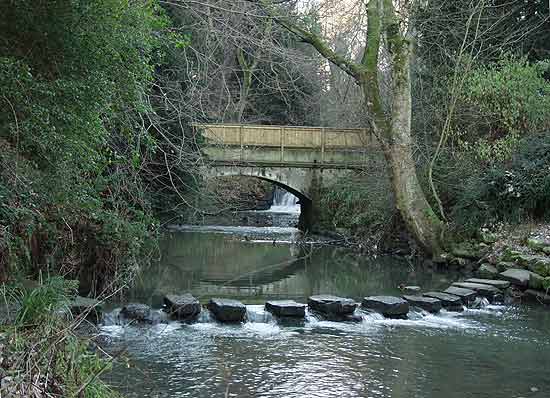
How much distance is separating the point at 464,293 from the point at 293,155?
12.8m

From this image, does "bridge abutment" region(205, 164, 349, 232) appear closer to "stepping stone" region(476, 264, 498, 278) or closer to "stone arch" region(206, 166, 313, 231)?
"stone arch" region(206, 166, 313, 231)

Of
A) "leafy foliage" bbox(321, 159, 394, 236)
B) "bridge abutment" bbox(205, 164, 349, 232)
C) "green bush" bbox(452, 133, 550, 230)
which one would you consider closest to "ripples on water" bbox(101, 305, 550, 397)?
"green bush" bbox(452, 133, 550, 230)

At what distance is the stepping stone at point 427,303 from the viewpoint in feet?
35.7

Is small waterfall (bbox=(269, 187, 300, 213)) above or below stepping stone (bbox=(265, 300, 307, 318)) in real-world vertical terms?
above

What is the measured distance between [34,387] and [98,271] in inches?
240

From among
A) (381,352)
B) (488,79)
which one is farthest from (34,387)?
(488,79)

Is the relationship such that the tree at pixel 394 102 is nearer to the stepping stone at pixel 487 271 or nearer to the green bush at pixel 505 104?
the stepping stone at pixel 487 271

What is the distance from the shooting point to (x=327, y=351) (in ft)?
27.1

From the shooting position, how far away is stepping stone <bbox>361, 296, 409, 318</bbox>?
10414 millimetres

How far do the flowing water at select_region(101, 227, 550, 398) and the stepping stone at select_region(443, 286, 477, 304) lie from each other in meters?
0.38

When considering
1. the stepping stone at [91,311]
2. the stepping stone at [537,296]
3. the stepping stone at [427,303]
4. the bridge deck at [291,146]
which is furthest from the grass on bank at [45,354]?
the bridge deck at [291,146]

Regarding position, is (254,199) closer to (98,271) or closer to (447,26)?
(447,26)

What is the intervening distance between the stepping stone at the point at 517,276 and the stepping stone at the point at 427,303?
2083mm

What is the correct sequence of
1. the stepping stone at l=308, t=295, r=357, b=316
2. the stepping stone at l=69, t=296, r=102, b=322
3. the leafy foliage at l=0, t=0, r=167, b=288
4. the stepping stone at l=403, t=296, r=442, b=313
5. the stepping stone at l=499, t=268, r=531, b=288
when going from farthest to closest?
the stepping stone at l=499, t=268, r=531, b=288 → the stepping stone at l=403, t=296, r=442, b=313 → the stepping stone at l=308, t=295, r=357, b=316 → the stepping stone at l=69, t=296, r=102, b=322 → the leafy foliage at l=0, t=0, r=167, b=288
